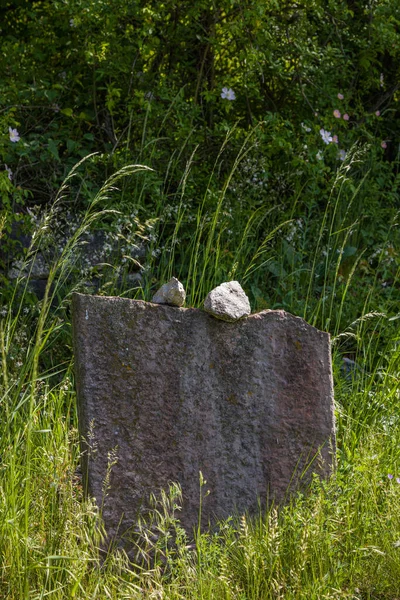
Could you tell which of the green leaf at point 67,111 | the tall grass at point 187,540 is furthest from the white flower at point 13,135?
the tall grass at point 187,540

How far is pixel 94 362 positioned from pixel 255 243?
2.22 m

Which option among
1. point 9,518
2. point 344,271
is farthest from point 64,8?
point 9,518

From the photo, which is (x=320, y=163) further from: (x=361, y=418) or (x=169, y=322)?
(x=169, y=322)

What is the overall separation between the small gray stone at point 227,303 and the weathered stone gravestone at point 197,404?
0.04m

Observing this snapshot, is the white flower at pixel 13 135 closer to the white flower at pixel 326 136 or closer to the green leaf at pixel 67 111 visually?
the green leaf at pixel 67 111

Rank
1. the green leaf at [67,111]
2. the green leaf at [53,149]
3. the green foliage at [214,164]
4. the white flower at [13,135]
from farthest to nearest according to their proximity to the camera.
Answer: the green leaf at [67,111], the green leaf at [53,149], the white flower at [13,135], the green foliage at [214,164]

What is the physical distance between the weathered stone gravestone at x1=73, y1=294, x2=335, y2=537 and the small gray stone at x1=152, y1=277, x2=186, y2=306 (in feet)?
0.13

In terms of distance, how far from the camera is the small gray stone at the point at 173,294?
2.77 metres

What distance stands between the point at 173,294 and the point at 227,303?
18 cm

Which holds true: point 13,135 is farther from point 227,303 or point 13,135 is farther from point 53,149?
point 227,303

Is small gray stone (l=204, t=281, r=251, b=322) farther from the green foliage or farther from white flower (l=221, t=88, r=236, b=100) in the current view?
white flower (l=221, t=88, r=236, b=100)

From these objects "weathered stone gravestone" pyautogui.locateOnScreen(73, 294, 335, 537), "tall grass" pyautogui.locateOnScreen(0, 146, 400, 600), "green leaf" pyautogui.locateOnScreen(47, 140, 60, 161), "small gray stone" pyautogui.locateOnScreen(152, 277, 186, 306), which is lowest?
"tall grass" pyautogui.locateOnScreen(0, 146, 400, 600)

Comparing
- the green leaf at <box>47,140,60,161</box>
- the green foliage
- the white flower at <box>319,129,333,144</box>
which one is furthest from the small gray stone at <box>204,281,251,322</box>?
the white flower at <box>319,129,333,144</box>

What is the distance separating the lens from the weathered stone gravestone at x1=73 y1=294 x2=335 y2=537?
8.68 feet
